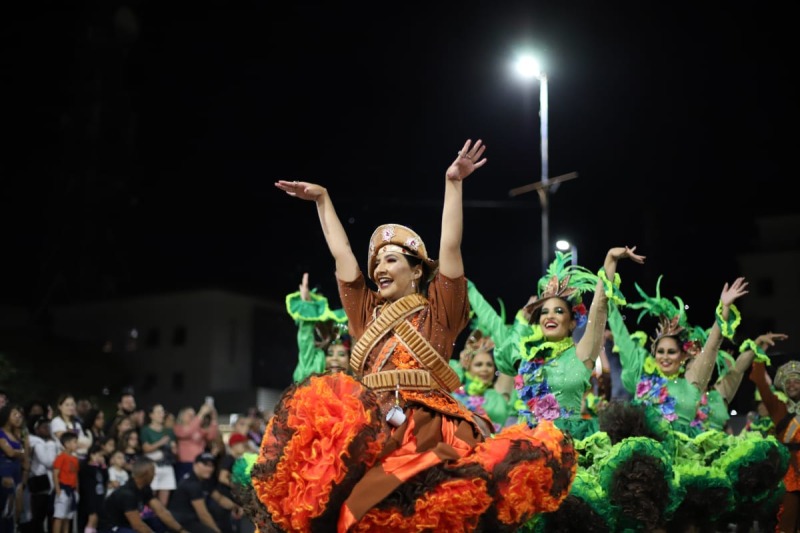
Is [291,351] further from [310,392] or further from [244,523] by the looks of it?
[310,392]

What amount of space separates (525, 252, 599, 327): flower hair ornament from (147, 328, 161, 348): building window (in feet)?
73.4

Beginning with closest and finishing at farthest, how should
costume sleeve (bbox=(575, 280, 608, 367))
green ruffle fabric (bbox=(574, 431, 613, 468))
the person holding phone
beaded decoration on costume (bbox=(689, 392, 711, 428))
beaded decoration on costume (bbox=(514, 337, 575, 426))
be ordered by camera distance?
1. green ruffle fabric (bbox=(574, 431, 613, 468))
2. beaded decoration on costume (bbox=(514, 337, 575, 426))
3. costume sleeve (bbox=(575, 280, 608, 367))
4. beaded decoration on costume (bbox=(689, 392, 711, 428))
5. the person holding phone

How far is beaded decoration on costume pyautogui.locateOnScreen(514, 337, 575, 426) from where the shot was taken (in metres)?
6.57

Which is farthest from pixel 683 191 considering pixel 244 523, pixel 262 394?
pixel 262 394

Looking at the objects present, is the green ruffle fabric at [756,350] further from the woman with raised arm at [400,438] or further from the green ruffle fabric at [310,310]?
the woman with raised arm at [400,438]

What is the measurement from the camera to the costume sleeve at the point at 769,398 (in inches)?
336

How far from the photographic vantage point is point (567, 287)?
6781 mm

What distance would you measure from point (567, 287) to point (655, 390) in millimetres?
1803

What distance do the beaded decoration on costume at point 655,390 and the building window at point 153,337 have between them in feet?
70.6

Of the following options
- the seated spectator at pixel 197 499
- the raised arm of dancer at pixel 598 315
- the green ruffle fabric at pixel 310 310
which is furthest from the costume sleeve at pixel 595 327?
the seated spectator at pixel 197 499

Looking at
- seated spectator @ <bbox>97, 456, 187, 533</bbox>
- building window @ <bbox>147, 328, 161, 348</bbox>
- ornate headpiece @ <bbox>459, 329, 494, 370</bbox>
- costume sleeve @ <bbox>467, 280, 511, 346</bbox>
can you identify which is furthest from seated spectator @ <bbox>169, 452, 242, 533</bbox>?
building window @ <bbox>147, 328, 161, 348</bbox>

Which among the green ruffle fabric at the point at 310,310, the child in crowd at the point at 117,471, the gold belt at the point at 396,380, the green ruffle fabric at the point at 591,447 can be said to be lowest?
the child in crowd at the point at 117,471

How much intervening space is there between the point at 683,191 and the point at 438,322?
34.8 feet

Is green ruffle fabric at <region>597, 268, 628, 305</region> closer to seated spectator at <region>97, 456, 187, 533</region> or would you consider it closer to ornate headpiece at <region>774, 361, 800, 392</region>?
ornate headpiece at <region>774, 361, 800, 392</region>
